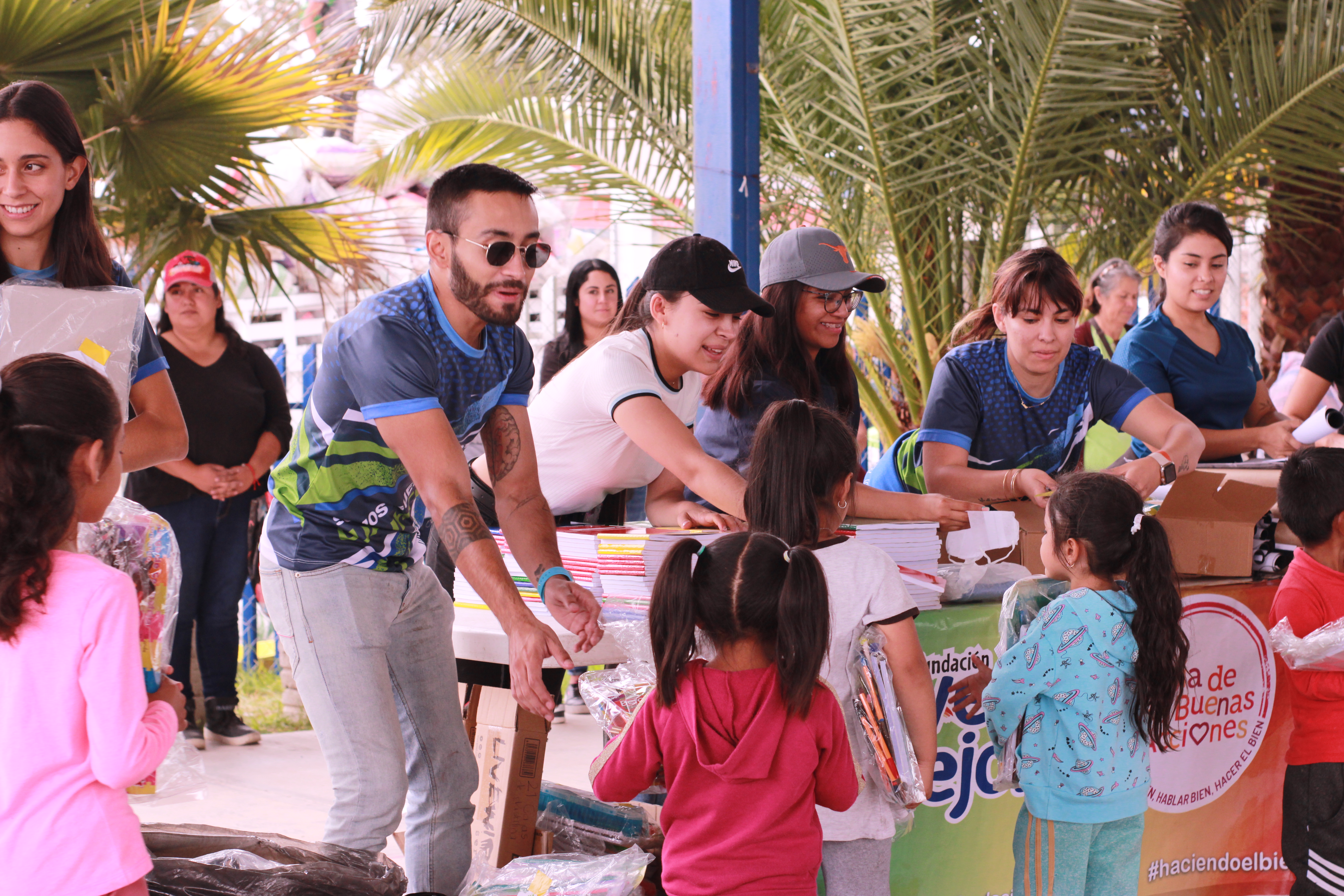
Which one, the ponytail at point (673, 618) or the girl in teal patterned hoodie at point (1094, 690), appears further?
the girl in teal patterned hoodie at point (1094, 690)

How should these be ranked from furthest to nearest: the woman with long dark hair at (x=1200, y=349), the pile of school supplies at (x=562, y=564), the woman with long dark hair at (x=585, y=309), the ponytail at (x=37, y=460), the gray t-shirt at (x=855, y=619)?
the woman with long dark hair at (x=585, y=309) < the woman with long dark hair at (x=1200, y=349) < the pile of school supplies at (x=562, y=564) < the gray t-shirt at (x=855, y=619) < the ponytail at (x=37, y=460)

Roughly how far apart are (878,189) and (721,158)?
2159 millimetres

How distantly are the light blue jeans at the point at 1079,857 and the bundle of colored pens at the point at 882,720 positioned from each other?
1.39 feet

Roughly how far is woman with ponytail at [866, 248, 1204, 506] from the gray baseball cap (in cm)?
37

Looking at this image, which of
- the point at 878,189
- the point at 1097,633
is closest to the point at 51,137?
the point at 1097,633

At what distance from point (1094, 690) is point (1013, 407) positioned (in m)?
1.02

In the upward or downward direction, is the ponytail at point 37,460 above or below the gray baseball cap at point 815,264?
below

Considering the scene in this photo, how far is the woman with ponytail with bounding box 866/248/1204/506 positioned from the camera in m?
2.96

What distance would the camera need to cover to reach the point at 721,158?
12.2ft

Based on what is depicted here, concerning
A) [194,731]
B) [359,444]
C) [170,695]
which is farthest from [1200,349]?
[194,731]

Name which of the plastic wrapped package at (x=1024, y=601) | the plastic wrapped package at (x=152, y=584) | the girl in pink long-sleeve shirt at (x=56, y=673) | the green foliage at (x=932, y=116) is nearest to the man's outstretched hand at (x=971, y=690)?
the plastic wrapped package at (x=1024, y=601)

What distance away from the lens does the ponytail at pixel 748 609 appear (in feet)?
6.01

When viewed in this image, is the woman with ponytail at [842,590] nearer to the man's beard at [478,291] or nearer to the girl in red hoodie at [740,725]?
the girl in red hoodie at [740,725]

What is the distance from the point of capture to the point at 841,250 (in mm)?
2967
